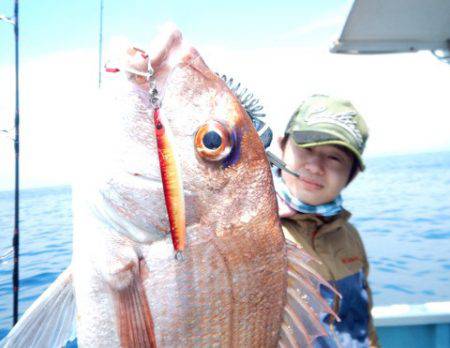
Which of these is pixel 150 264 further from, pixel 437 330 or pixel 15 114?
pixel 437 330

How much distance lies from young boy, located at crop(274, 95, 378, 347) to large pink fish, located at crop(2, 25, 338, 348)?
1249 mm

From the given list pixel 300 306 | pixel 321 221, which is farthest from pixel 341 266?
pixel 300 306

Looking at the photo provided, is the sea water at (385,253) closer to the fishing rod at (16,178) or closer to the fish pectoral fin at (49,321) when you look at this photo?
the fishing rod at (16,178)

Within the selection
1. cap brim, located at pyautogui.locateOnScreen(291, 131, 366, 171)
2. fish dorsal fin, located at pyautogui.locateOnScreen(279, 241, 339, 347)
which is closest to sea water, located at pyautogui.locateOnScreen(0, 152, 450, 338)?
cap brim, located at pyautogui.locateOnScreen(291, 131, 366, 171)

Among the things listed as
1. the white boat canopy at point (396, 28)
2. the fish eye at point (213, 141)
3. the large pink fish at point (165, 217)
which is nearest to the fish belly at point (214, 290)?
the large pink fish at point (165, 217)

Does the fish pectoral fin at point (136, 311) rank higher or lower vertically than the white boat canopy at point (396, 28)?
lower

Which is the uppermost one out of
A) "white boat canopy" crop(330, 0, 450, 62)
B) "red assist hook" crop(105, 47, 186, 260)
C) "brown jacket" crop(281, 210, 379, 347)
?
"white boat canopy" crop(330, 0, 450, 62)

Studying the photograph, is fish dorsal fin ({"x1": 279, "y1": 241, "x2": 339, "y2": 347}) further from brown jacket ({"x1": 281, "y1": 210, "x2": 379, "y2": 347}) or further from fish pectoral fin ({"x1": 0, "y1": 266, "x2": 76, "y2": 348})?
brown jacket ({"x1": 281, "y1": 210, "x2": 379, "y2": 347})

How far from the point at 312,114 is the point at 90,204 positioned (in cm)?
172

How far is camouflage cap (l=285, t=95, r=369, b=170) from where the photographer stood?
2336 mm

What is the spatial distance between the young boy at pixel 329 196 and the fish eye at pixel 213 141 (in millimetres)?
1294

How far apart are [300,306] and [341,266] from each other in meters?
1.27

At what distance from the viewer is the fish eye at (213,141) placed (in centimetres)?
109

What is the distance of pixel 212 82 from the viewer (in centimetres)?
112
